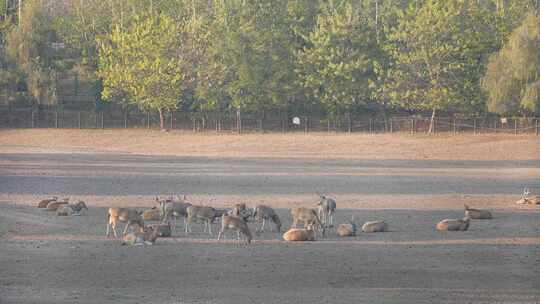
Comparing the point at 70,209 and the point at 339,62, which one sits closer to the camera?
the point at 70,209

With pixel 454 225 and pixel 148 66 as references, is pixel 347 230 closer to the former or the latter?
pixel 454 225

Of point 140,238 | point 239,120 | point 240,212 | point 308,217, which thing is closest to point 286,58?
point 239,120

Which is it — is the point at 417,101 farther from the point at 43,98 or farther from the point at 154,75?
the point at 43,98

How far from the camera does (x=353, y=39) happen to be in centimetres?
8525

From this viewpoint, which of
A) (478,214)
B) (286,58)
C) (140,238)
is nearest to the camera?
(140,238)

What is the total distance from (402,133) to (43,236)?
175 ft

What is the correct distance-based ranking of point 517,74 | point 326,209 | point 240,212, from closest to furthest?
point 240,212, point 326,209, point 517,74

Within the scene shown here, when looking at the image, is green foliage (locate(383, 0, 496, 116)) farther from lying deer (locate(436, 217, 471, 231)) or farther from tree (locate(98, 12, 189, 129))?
lying deer (locate(436, 217, 471, 231))

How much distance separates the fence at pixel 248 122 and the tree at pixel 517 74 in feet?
5.34

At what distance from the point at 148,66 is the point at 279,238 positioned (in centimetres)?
6028

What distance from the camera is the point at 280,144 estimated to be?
69688 millimetres

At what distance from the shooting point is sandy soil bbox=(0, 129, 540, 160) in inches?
2485

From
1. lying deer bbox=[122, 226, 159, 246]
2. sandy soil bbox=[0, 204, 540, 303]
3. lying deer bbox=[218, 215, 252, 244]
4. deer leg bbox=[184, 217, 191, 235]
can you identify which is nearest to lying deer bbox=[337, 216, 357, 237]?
sandy soil bbox=[0, 204, 540, 303]

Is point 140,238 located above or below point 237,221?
below
